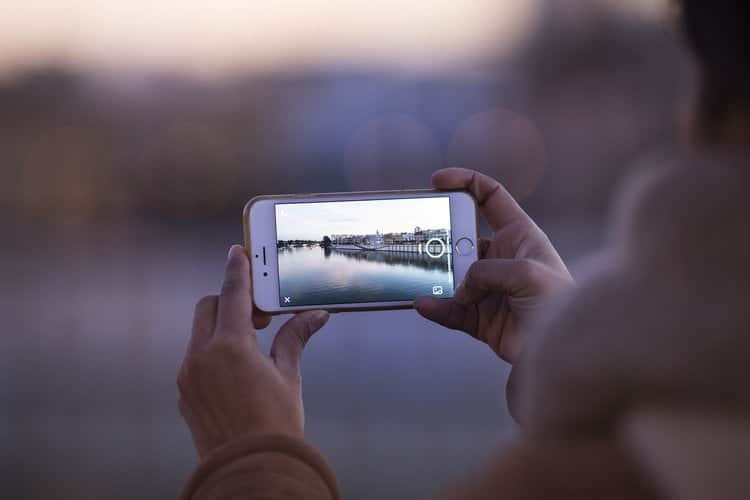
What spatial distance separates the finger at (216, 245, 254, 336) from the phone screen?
0.18 m

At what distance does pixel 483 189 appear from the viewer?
956 mm

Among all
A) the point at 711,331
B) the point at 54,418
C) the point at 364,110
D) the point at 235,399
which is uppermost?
the point at 364,110

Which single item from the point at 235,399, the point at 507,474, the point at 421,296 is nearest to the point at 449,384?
the point at 421,296

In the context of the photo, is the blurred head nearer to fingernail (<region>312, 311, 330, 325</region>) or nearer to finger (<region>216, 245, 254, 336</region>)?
finger (<region>216, 245, 254, 336</region>)

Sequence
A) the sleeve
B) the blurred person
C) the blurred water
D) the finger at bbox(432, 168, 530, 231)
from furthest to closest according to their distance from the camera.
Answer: the blurred water → the finger at bbox(432, 168, 530, 231) → the sleeve → the blurred person

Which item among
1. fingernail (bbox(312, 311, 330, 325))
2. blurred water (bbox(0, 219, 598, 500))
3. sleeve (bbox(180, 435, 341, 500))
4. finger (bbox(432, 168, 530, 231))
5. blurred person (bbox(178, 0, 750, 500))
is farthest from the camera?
blurred water (bbox(0, 219, 598, 500))

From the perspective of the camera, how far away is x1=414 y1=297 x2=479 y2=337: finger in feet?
2.98

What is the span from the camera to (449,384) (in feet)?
7.77

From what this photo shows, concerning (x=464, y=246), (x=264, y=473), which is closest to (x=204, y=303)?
(x=264, y=473)

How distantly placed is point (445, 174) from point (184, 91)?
372cm

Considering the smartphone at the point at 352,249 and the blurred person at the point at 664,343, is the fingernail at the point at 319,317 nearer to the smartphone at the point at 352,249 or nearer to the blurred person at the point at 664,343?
the smartphone at the point at 352,249

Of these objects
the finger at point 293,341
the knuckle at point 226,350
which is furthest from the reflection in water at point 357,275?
the knuckle at point 226,350

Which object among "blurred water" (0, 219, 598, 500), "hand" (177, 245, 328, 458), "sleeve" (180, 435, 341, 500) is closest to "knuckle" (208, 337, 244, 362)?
"hand" (177, 245, 328, 458)

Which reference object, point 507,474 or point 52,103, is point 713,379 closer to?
point 507,474
